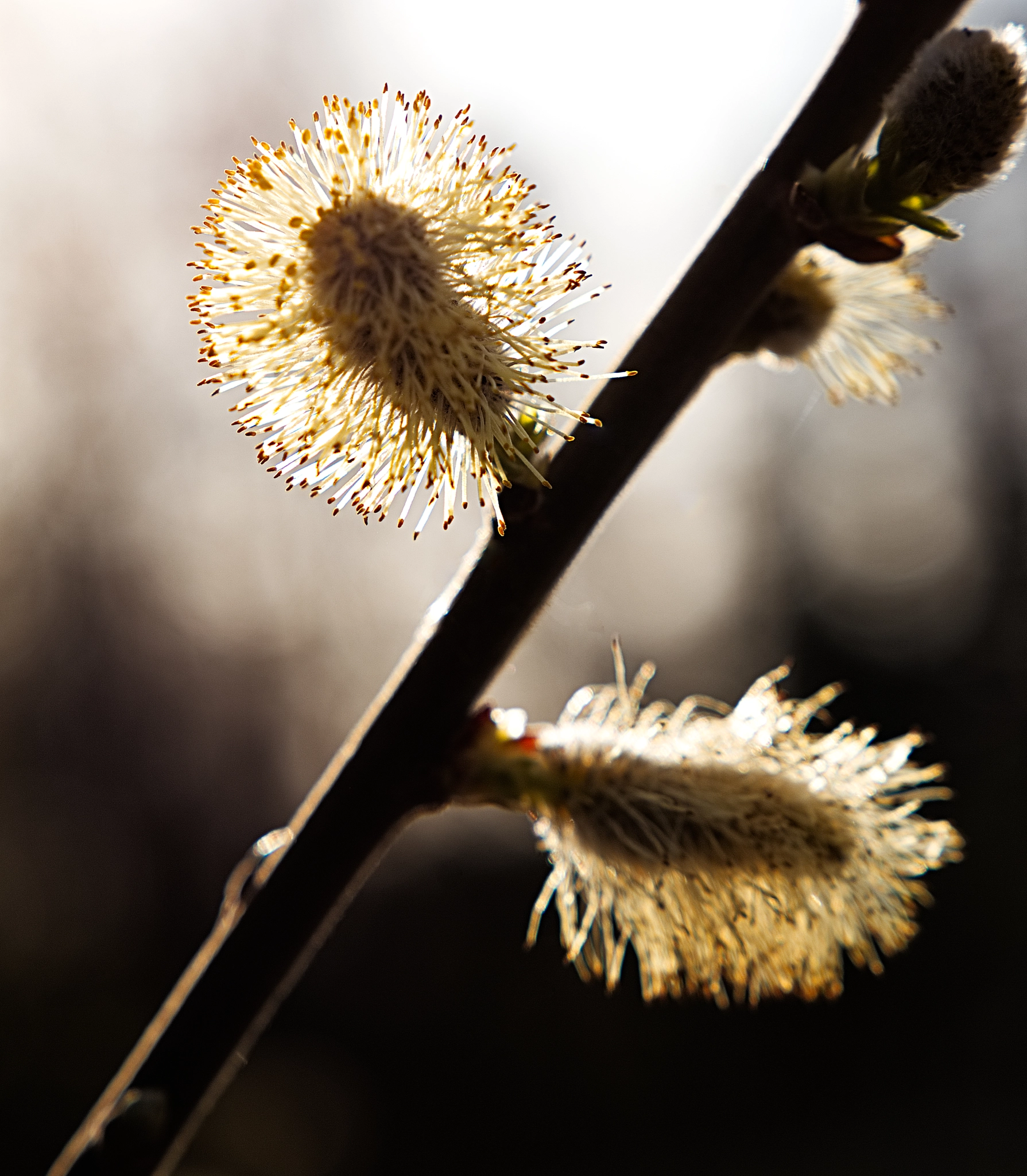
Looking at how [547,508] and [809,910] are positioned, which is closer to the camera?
[547,508]

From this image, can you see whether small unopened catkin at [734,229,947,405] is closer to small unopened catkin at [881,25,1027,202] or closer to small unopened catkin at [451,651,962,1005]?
small unopened catkin at [881,25,1027,202]

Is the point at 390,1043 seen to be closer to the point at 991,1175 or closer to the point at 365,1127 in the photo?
the point at 365,1127

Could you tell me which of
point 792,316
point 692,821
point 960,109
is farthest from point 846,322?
point 692,821

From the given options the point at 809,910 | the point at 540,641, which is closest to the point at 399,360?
the point at 809,910

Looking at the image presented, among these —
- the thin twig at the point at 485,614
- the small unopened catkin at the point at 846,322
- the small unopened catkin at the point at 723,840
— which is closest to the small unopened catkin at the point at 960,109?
the thin twig at the point at 485,614

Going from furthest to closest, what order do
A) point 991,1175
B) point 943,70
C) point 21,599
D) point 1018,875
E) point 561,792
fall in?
point 21,599 < point 1018,875 < point 991,1175 < point 561,792 < point 943,70

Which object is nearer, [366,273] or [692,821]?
[366,273]

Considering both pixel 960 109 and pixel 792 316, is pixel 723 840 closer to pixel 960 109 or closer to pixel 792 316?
pixel 792 316
